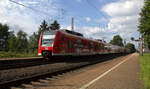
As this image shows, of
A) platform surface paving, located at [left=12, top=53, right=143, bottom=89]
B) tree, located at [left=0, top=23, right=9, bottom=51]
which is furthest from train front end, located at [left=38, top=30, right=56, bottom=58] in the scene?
tree, located at [left=0, top=23, right=9, bottom=51]

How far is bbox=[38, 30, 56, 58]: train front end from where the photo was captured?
48.2ft

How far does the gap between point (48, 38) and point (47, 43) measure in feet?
1.81

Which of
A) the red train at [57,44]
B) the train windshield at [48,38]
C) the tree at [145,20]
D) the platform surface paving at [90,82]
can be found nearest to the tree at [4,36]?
the red train at [57,44]

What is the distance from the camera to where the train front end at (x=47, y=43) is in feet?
48.2

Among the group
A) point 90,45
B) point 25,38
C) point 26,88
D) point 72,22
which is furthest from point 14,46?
point 26,88

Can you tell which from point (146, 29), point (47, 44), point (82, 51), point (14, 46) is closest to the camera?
point (47, 44)

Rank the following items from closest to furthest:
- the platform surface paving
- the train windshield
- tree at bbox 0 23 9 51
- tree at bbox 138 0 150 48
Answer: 1. the platform surface paving
2. the train windshield
3. tree at bbox 138 0 150 48
4. tree at bbox 0 23 9 51

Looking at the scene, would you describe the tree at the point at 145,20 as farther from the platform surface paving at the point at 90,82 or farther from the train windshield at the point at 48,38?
the platform surface paving at the point at 90,82

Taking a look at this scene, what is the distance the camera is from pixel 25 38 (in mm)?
98438

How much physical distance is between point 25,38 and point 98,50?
79.3 metres

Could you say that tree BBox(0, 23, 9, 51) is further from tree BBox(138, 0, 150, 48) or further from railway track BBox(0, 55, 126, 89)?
railway track BBox(0, 55, 126, 89)

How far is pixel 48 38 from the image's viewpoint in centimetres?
1525

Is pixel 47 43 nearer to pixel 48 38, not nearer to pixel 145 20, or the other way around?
pixel 48 38

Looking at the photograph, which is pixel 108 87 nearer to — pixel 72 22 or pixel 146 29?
pixel 146 29
